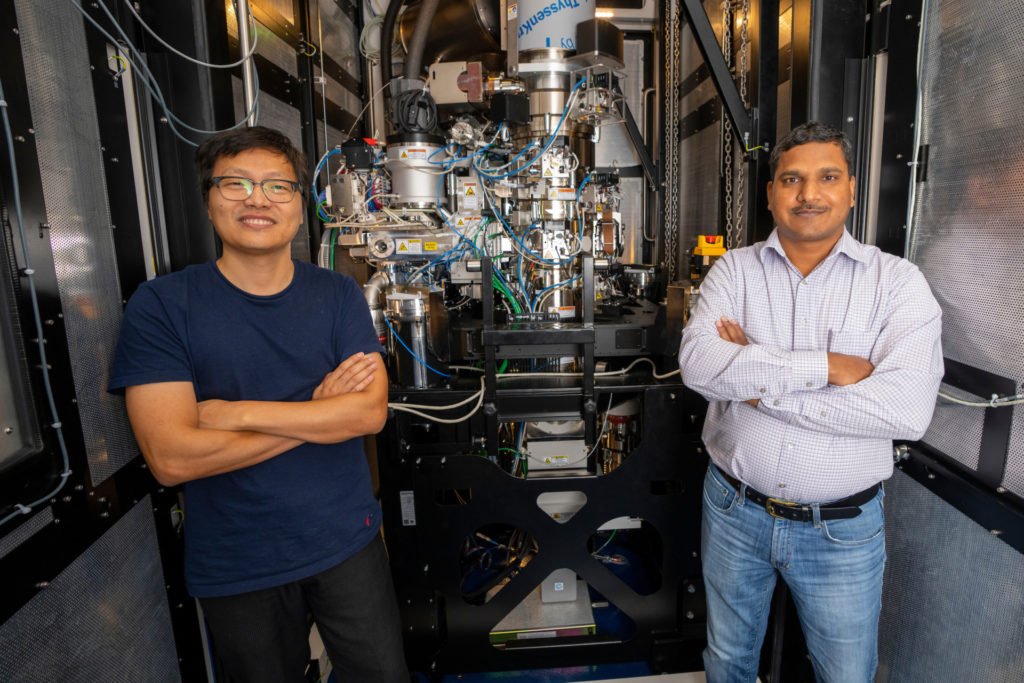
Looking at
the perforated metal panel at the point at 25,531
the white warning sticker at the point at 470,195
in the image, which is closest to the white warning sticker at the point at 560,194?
the white warning sticker at the point at 470,195

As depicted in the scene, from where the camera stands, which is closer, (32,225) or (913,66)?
(32,225)

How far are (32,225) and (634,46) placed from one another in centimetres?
367

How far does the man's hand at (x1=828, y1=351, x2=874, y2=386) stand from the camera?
4.27 feet

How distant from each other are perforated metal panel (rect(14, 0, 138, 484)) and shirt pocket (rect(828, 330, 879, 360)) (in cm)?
171

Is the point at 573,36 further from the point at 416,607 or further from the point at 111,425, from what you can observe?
the point at 416,607

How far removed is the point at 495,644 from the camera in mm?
2252

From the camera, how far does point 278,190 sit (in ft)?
4.26

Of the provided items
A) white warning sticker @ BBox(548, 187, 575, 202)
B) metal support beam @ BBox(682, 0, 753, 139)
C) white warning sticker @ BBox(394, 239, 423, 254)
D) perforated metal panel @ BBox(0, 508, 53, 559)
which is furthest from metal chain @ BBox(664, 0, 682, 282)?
perforated metal panel @ BBox(0, 508, 53, 559)

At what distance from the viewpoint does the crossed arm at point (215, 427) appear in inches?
46.4

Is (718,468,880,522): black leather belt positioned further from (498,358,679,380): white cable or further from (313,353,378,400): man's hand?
(313,353,378,400): man's hand

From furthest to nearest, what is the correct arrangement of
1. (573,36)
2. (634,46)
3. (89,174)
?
(634,46) < (573,36) < (89,174)

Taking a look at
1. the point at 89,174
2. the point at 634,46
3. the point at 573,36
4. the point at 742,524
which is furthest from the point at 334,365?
the point at 634,46

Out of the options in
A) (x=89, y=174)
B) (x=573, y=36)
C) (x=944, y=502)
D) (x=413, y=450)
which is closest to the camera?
(x=89, y=174)

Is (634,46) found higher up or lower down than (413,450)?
higher up
